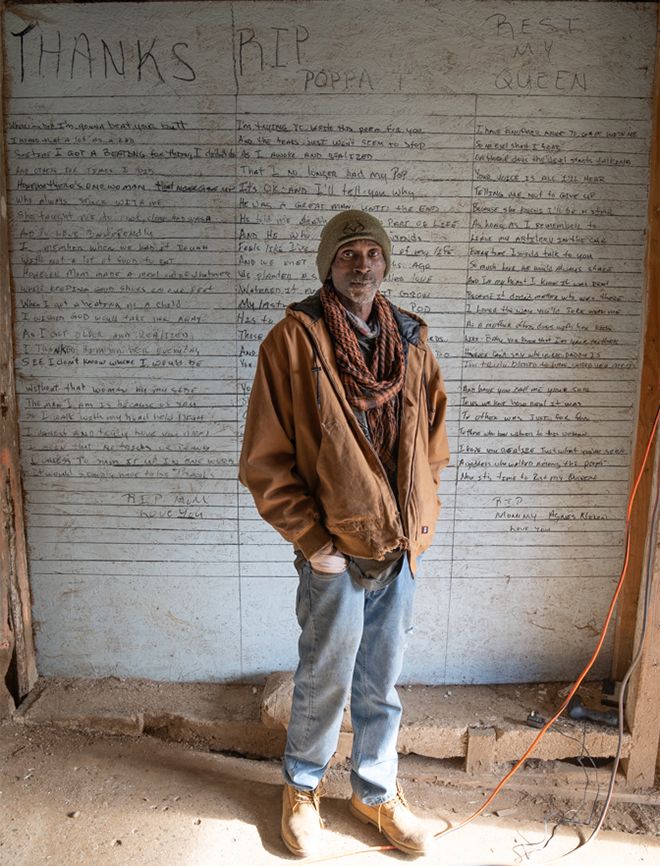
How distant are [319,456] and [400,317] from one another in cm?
54

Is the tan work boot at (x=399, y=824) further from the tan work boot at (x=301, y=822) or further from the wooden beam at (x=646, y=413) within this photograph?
the wooden beam at (x=646, y=413)

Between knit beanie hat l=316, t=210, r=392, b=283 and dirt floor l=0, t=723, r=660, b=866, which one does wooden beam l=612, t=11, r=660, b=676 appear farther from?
knit beanie hat l=316, t=210, r=392, b=283

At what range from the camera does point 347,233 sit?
6.49ft

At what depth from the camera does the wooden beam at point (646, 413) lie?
8.39 feet

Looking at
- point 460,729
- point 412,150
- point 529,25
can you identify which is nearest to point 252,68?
point 412,150

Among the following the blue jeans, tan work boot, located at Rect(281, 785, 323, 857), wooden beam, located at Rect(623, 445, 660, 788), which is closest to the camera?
the blue jeans

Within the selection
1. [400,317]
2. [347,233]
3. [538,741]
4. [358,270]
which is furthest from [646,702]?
[347,233]

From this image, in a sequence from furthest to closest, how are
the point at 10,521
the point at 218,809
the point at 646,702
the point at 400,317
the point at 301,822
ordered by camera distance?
the point at 10,521
the point at 646,702
the point at 218,809
the point at 301,822
the point at 400,317

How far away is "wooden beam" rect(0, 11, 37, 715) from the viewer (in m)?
2.73

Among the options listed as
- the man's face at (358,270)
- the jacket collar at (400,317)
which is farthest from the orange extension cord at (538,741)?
the man's face at (358,270)

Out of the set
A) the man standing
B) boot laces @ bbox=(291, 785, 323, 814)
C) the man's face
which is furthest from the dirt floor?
the man's face

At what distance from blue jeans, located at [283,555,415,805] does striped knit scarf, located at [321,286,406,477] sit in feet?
1.32

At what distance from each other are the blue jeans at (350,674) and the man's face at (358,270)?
0.83 meters

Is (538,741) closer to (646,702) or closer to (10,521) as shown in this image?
(646,702)
